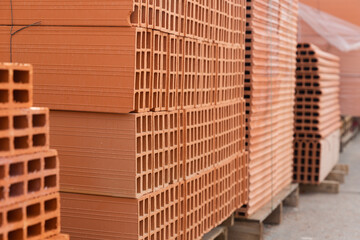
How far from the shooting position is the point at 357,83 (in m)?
12.3

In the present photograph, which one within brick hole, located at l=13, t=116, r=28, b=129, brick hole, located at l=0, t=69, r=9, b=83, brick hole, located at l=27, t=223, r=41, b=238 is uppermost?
brick hole, located at l=0, t=69, r=9, b=83

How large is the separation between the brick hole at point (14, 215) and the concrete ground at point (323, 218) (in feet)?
16.2

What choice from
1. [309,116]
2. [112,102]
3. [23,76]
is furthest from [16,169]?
[309,116]

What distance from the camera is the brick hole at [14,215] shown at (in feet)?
8.86

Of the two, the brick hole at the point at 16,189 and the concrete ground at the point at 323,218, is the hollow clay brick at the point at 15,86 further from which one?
the concrete ground at the point at 323,218

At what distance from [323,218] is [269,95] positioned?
87.9 inches

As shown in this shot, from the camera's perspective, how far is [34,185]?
2855 mm

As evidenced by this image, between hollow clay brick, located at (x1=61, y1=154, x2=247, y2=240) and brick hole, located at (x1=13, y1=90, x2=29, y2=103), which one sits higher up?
brick hole, located at (x1=13, y1=90, x2=29, y2=103)

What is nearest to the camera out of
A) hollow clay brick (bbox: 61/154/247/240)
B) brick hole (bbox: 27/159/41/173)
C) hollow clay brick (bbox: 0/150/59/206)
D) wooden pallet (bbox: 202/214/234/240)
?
hollow clay brick (bbox: 0/150/59/206)

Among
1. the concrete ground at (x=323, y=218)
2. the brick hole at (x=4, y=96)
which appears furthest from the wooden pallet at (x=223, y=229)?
the brick hole at (x=4, y=96)

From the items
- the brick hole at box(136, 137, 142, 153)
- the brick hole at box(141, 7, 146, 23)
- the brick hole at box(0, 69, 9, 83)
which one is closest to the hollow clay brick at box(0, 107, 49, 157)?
the brick hole at box(0, 69, 9, 83)

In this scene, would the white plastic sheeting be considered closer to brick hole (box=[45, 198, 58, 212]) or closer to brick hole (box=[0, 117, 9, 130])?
brick hole (box=[45, 198, 58, 212])

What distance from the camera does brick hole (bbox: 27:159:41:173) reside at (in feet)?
9.29

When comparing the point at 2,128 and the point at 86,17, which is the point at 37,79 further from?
the point at 2,128
